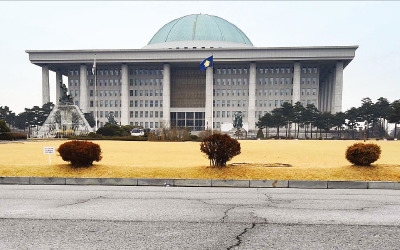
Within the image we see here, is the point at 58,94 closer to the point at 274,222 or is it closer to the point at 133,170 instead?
the point at 133,170

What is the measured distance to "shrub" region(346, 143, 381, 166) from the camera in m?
14.7

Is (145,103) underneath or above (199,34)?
underneath

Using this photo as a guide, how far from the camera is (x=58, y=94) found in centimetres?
12181

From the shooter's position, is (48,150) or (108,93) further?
(108,93)

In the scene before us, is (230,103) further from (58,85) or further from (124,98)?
(58,85)

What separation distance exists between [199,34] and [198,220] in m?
126

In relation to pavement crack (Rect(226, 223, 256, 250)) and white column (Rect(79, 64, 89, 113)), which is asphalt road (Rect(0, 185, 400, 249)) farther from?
white column (Rect(79, 64, 89, 113))

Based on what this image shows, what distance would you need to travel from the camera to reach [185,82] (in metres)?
125

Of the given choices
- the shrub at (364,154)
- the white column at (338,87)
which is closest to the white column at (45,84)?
the white column at (338,87)

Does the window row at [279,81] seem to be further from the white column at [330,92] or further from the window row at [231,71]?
the white column at [330,92]

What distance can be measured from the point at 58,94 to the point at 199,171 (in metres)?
118

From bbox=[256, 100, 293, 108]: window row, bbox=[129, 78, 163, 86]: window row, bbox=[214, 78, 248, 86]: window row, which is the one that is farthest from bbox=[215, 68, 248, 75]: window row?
bbox=[129, 78, 163, 86]: window row

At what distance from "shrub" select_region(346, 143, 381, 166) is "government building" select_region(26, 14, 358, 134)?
97.2 meters

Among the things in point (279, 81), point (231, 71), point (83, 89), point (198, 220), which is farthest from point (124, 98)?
point (198, 220)
